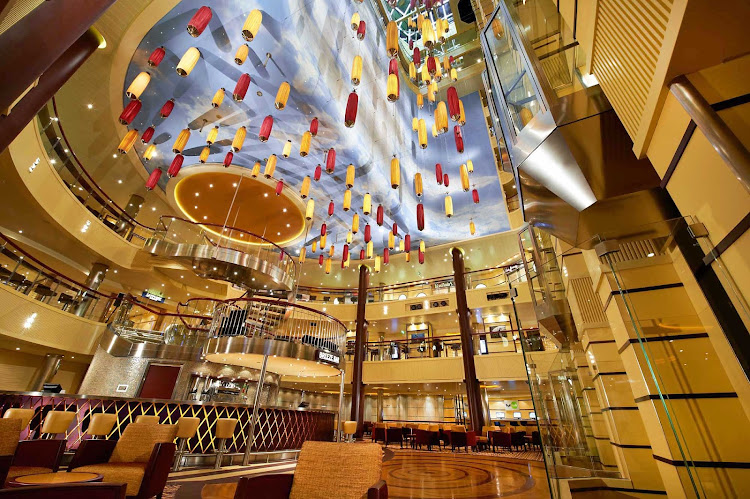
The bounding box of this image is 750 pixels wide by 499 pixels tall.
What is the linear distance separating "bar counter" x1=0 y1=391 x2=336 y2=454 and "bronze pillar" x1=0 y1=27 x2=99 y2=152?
392 centimetres

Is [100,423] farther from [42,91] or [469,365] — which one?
[469,365]

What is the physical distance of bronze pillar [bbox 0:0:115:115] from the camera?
1.71 meters

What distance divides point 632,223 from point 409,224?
1279cm

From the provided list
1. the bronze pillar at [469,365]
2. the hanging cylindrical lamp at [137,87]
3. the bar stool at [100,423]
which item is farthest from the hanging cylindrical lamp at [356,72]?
the bronze pillar at [469,365]

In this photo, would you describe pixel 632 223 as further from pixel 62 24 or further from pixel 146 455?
pixel 146 455

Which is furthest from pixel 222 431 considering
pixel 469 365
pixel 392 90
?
pixel 469 365

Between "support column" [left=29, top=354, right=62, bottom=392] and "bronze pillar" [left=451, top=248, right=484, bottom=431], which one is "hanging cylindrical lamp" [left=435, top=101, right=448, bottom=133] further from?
"support column" [left=29, top=354, right=62, bottom=392]

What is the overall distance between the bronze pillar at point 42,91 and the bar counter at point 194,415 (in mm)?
3916

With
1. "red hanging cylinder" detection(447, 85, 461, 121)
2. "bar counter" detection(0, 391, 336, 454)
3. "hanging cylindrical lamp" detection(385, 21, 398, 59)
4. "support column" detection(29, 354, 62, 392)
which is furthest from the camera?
"support column" detection(29, 354, 62, 392)

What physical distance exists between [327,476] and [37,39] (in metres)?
3.14

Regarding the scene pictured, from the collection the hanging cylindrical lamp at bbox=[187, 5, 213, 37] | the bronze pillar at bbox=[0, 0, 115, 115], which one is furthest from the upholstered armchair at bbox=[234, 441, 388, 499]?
the hanging cylindrical lamp at bbox=[187, 5, 213, 37]

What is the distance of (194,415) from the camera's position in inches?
217

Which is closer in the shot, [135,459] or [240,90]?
[135,459]

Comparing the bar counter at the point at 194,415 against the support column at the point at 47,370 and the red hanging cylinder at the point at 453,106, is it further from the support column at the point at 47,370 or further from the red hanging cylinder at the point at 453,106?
the red hanging cylinder at the point at 453,106
